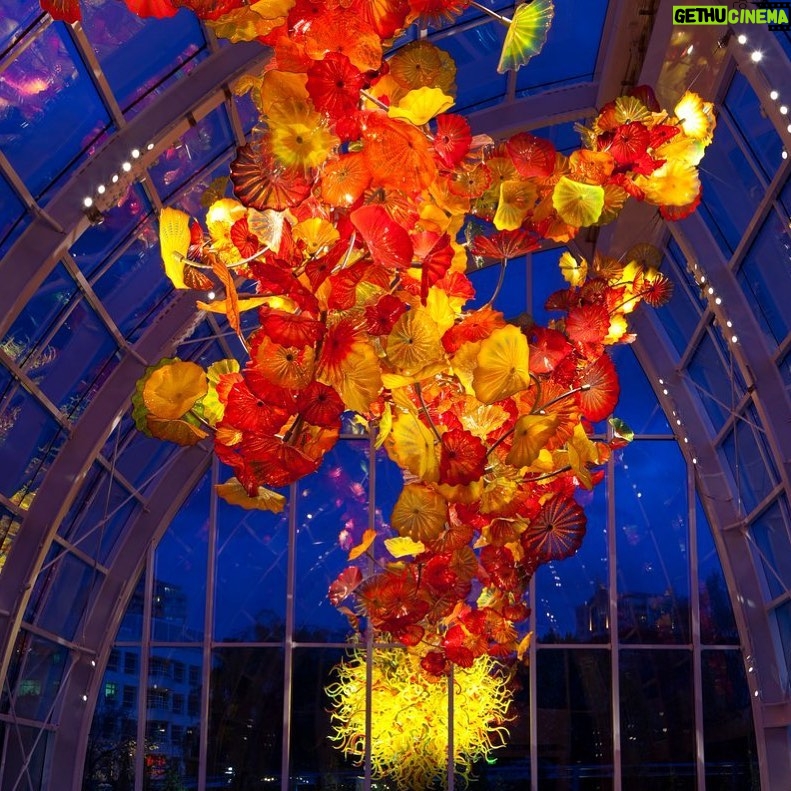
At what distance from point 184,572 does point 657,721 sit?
5.83 meters

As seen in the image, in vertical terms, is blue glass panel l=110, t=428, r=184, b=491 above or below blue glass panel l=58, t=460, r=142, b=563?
above

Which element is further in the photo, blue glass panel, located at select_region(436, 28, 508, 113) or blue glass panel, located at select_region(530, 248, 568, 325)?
blue glass panel, located at select_region(530, 248, 568, 325)

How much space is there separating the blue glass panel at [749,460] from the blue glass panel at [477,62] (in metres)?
4.53

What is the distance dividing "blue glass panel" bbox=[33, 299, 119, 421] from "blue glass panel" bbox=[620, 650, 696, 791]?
6.86 metres

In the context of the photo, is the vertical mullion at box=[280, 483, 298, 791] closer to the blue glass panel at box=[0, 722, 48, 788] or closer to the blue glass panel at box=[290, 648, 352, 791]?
the blue glass panel at box=[290, 648, 352, 791]

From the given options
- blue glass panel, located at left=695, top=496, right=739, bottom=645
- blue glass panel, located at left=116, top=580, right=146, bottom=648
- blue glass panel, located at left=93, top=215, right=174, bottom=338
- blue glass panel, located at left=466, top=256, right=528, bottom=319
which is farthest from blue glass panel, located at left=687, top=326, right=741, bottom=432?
blue glass panel, located at left=116, top=580, right=146, bottom=648

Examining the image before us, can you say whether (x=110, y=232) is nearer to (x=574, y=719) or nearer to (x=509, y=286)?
(x=509, y=286)

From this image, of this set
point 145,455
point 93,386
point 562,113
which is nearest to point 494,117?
point 562,113

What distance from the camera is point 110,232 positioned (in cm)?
1064

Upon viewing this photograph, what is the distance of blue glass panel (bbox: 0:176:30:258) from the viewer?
8.98m

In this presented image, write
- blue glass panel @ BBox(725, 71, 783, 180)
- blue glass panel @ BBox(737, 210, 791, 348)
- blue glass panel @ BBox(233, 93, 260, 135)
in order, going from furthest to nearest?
blue glass panel @ BBox(737, 210, 791, 348), blue glass panel @ BBox(233, 93, 260, 135), blue glass panel @ BBox(725, 71, 783, 180)

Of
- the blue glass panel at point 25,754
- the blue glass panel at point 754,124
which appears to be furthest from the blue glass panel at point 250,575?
the blue glass panel at point 754,124

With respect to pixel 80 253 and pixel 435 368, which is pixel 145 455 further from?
pixel 435 368

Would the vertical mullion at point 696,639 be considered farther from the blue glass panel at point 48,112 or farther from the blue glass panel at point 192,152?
the blue glass panel at point 48,112
